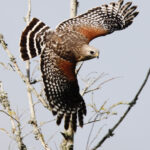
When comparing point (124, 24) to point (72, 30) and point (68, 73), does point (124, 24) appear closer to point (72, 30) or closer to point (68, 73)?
point (72, 30)

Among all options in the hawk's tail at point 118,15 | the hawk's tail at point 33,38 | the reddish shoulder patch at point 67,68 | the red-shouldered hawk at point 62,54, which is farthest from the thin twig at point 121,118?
the hawk's tail at point 118,15

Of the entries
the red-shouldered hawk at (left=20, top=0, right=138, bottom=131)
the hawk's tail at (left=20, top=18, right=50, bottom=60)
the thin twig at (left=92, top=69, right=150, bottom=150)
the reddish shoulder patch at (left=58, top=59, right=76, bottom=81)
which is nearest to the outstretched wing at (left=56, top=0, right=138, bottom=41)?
the red-shouldered hawk at (left=20, top=0, right=138, bottom=131)

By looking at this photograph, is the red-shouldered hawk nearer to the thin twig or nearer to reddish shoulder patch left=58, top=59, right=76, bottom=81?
reddish shoulder patch left=58, top=59, right=76, bottom=81

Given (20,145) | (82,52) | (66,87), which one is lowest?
(20,145)

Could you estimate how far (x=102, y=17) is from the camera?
6543 millimetres

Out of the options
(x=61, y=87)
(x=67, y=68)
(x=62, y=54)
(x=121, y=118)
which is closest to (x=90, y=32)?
(x=62, y=54)

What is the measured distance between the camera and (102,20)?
256 inches

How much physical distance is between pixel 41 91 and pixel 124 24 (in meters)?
2.66

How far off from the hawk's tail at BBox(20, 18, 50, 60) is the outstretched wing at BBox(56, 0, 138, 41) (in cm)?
27

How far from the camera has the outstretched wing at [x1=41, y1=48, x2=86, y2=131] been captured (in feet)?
17.5

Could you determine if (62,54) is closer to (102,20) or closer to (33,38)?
(33,38)

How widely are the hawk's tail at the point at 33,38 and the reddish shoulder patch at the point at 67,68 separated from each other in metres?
0.36

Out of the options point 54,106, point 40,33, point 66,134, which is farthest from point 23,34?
point 66,134

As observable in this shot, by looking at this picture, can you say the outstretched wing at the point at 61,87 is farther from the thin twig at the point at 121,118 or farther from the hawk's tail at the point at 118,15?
the thin twig at the point at 121,118
